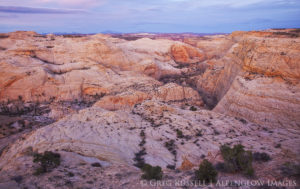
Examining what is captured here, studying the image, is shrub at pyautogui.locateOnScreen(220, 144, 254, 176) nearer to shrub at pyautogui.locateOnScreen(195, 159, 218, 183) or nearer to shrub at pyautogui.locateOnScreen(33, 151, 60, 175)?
shrub at pyautogui.locateOnScreen(195, 159, 218, 183)

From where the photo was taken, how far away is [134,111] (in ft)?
59.0

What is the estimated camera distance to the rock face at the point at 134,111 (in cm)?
975

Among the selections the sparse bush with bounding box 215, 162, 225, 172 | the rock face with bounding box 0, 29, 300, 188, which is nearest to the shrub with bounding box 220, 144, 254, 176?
the sparse bush with bounding box 215, 162, 225, 172

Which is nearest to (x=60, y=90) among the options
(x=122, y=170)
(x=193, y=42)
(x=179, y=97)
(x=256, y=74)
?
(x=179, y=97)

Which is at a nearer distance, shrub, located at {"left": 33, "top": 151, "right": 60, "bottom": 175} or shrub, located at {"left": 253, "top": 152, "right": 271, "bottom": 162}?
shrub, located at {"left": 33, "top": 151, "right": 60, "bottom": 175}

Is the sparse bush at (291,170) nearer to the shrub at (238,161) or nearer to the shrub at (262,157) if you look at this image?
the shrub at (238,161)

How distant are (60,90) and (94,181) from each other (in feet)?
79.6

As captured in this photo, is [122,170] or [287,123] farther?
[287,123]

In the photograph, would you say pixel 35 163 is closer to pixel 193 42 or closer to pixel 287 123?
pixel 287 123

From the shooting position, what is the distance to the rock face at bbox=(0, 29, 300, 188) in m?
9.75

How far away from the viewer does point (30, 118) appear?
74.2 feet

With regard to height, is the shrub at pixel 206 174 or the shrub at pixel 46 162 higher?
the shrub at pixel 206 174

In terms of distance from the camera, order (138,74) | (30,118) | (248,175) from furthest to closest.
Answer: (138,74) → (30,118) → (248,175)

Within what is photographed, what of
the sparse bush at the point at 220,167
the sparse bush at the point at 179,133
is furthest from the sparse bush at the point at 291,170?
the sparse bush at the point at 179,133
